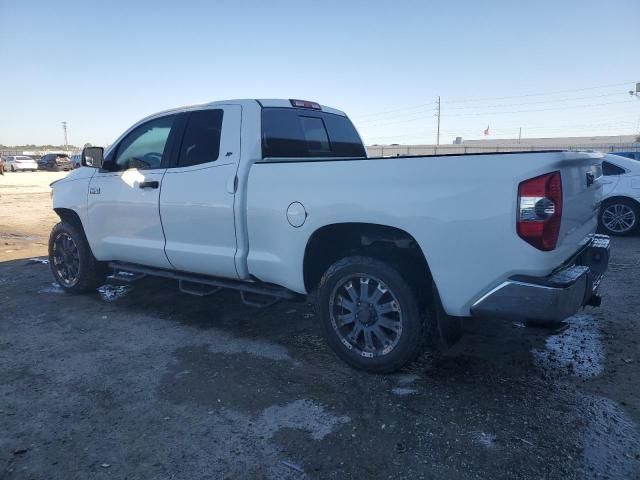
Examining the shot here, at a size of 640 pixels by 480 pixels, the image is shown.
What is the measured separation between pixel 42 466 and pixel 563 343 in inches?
151

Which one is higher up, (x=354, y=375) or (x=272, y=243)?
(x=272, y=243)

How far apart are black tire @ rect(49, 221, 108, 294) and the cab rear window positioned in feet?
9.01

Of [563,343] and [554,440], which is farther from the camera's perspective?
[563,343]

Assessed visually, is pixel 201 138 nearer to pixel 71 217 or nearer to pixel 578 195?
pixel 71 217

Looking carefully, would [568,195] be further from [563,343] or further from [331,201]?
[563,343]

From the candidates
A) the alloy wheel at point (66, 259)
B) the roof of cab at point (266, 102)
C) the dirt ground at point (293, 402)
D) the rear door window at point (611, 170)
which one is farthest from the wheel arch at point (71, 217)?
the rear door window at point (611, 170)

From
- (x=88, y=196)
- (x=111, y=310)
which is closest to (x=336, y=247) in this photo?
(x=111, y=310)

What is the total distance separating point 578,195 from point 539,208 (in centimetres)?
61

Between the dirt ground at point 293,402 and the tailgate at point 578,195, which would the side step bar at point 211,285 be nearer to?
the dirt ground at point 293,402

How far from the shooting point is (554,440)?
2.67 metres

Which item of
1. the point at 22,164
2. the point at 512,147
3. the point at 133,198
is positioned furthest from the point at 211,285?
the point at 512,147

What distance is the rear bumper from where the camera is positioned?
268cm

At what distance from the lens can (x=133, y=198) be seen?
483 centimetres

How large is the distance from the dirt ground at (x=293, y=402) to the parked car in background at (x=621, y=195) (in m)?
4.84
